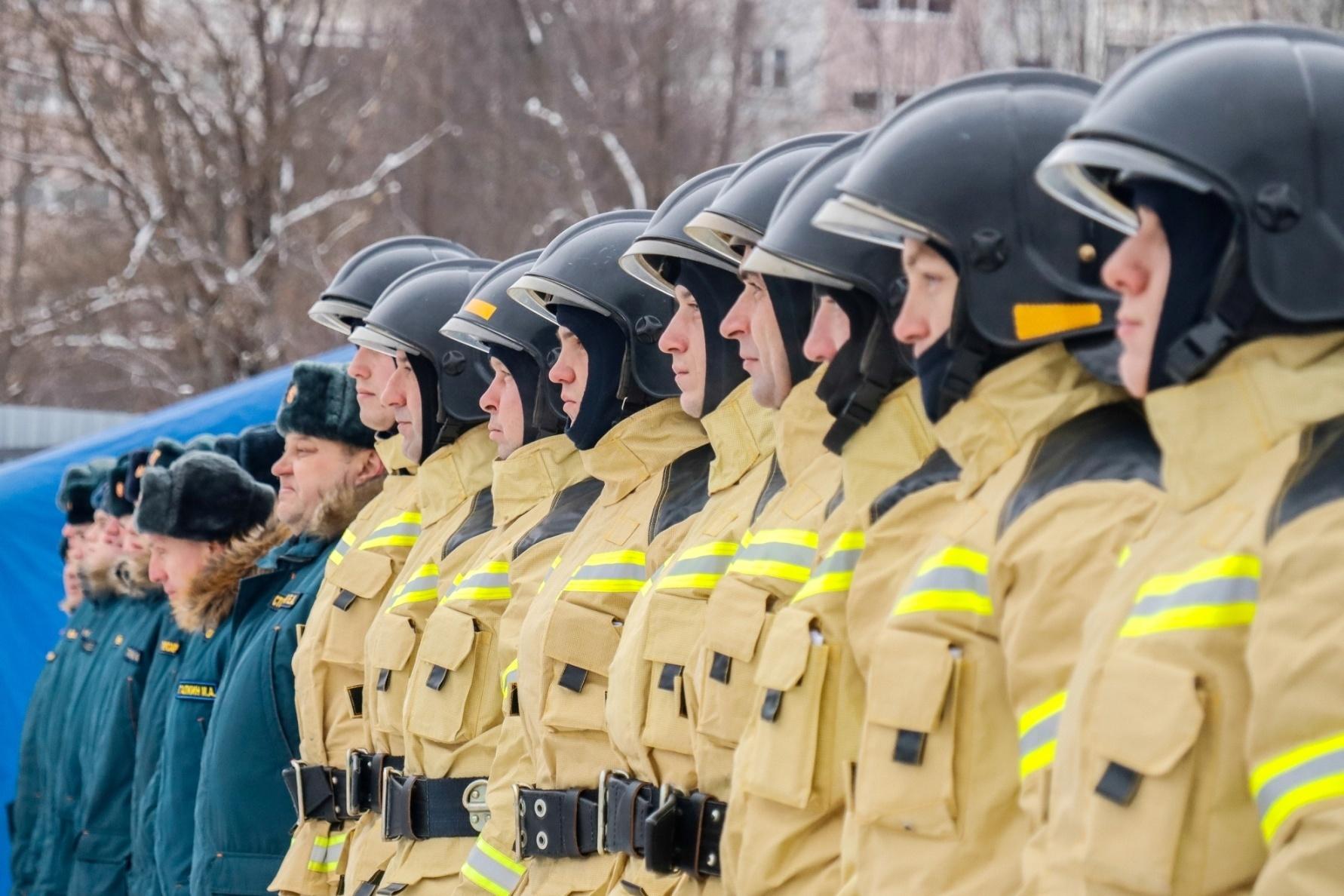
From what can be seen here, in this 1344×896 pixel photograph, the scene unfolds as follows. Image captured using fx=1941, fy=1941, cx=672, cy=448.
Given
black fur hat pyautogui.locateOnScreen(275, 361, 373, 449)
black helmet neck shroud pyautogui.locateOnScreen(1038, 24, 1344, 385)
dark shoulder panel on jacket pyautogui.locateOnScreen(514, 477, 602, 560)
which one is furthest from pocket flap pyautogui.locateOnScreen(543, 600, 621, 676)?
black fur hat pyautogui.locateOnScreen(275, 361, 373, 449)

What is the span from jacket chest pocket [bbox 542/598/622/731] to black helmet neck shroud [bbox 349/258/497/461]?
1942 millimetres

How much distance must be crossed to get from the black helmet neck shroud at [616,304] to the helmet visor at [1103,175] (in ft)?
6.86

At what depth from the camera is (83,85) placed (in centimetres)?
2289

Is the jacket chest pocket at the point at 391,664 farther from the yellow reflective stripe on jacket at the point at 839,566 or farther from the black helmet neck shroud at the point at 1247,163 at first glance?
the black helmet neck shroud at the point at 1247,163

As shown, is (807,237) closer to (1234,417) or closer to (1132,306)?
(1132,306)

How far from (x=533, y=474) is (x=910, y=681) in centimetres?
301

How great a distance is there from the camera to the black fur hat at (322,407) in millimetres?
7562

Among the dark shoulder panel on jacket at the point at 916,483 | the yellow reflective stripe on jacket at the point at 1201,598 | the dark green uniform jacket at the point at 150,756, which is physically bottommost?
the dark green uniform jacket at the point at 150,756

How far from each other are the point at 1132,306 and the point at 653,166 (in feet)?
61.8

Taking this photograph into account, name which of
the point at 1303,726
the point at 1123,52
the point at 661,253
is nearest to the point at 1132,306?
the point at 1303,726

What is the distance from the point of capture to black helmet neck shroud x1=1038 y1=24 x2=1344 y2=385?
3.02 m

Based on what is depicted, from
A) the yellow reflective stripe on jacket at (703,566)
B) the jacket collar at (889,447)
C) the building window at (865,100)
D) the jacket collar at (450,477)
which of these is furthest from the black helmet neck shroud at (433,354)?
the building window at (865,100)

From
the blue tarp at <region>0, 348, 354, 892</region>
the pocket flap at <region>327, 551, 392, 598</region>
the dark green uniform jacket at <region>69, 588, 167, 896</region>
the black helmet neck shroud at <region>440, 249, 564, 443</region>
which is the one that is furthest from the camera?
the blue tarp at <region>0, 348, 354, 892</region>

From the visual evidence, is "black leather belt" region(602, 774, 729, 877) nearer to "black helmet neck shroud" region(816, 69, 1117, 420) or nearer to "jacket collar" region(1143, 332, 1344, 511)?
"black helmet neck shroud" region(816, 69, 1117, 420)
